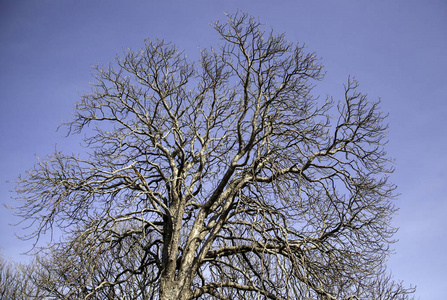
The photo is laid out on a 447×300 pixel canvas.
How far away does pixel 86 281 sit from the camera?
611cm

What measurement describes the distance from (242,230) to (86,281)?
272cm

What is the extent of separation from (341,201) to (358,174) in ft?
2.26

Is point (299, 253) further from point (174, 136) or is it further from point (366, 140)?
point (174, 136)

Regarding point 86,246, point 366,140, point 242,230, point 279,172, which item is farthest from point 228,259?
point 366,140

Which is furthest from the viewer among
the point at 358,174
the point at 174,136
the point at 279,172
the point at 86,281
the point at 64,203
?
the point at 174,136

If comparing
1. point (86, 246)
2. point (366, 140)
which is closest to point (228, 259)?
point (86, 246)

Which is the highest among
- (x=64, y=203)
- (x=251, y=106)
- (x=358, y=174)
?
(x=251, y=106)

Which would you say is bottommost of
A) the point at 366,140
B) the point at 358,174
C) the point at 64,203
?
the point at 64,203

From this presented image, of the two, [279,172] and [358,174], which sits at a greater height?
[358,174]

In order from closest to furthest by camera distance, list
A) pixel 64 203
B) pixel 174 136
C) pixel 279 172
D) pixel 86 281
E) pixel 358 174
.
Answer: pixel 86 281, pixel 279 172, pixel 64 203, pixel 358 174, pixel 174 136

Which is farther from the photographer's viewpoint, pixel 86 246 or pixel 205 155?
pixel 205 155

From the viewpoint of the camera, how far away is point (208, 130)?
884 cm

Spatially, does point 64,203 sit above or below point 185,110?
below

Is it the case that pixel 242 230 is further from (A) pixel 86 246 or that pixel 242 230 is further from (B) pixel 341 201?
(A) pixel 86 246
